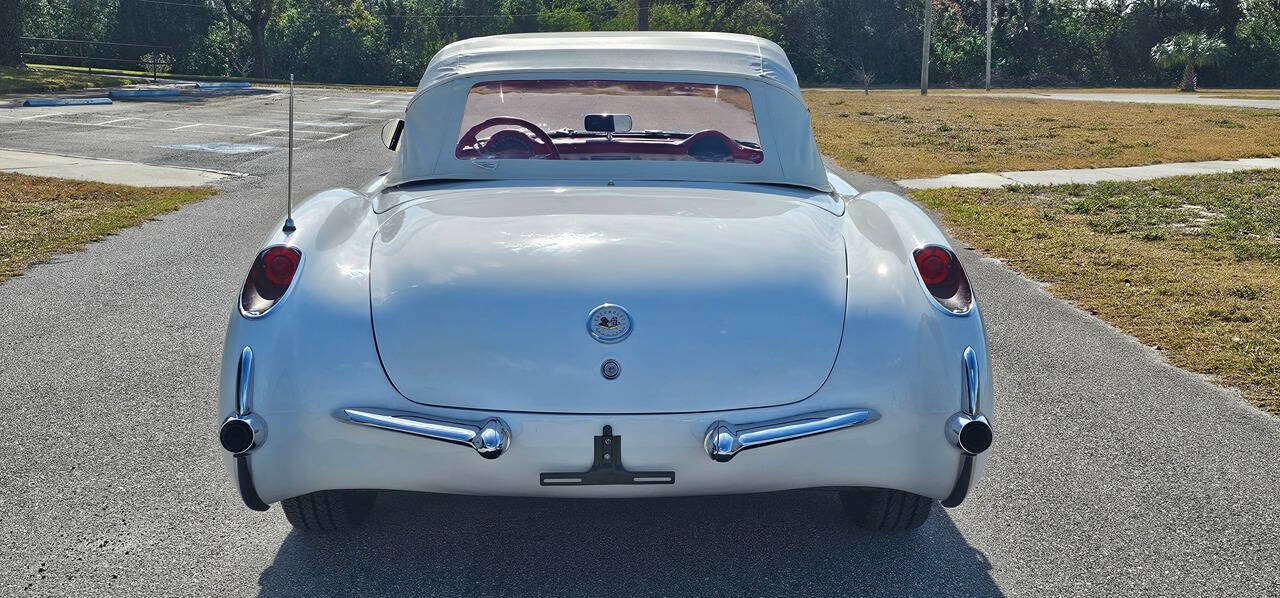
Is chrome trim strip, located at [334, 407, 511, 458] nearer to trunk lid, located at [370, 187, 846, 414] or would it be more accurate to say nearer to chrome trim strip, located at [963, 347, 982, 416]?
trunk lid, located at [370, 187, 846, 414]

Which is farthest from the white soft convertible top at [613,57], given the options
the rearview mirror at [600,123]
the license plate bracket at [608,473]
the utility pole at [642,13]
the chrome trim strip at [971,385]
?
the utility pole at [642,13]

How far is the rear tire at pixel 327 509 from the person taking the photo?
353 cm

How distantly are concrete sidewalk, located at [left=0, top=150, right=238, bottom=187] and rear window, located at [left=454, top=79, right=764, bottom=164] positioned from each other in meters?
10.1

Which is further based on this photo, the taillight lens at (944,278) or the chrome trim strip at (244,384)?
the taillight lens at (944,278)

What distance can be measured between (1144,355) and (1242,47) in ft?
182

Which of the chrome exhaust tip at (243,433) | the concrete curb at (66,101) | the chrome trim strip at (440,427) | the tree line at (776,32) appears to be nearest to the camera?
the chrome trim strip at (440,427)

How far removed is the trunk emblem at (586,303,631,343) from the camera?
10.3 feet

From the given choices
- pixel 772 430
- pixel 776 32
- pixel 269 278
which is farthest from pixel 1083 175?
pixel 776 32

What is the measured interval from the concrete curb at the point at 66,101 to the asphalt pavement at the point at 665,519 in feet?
82.4

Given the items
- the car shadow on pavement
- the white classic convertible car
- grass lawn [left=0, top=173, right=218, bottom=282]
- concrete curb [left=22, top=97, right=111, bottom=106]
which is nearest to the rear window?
the white classic convertible car

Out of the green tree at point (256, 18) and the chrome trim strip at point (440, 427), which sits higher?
the green tree at point (256, 18)

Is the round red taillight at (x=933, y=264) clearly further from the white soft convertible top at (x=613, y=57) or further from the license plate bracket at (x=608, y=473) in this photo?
the white soft convertible top at (x=613, y=57)

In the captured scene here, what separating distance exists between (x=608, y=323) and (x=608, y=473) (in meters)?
0.37

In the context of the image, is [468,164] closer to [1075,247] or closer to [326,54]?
[1075,247]
